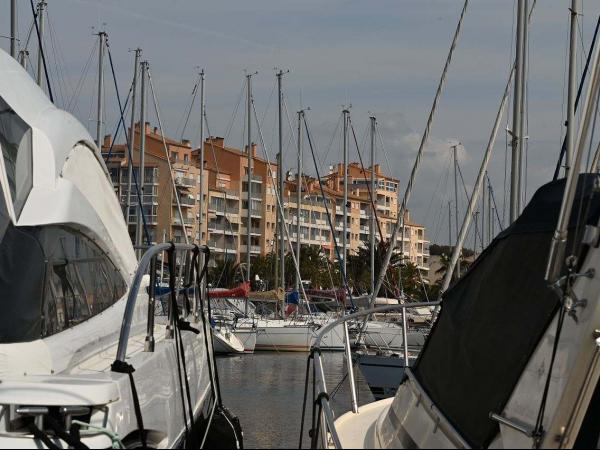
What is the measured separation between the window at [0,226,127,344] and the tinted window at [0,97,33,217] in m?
0.34

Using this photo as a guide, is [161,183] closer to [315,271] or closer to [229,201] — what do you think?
[229,201]

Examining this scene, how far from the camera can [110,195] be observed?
414 inches

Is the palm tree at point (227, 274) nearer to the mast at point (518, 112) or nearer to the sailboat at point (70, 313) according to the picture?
the mast at point (518, 112)

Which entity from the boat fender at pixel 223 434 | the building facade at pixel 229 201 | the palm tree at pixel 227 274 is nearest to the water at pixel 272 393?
the boat fender at pixel 223 434

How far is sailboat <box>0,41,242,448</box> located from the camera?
6.06 m

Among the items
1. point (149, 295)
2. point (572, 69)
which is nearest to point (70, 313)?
point (149, 295)

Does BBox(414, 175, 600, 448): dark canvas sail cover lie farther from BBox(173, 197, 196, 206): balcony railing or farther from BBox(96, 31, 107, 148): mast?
BBox(173, 197, 196, 206): balcony railing

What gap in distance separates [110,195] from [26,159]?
2095 mm

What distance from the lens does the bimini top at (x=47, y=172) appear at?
26.5 feet

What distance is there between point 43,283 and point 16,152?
128 cm

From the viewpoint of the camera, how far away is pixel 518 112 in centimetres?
2070

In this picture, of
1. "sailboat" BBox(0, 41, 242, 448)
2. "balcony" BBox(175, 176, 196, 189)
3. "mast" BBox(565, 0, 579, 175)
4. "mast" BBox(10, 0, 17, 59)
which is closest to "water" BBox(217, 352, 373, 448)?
"mast" BBox(565, 0, 579, 175)

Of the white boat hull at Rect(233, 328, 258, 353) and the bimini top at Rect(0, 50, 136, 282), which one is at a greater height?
the bimini top at Rect(0, 50, 136, 282)


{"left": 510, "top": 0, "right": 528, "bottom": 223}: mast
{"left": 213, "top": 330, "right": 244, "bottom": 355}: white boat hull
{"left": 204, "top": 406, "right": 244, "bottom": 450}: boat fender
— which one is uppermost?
{"left": 510, "top": 0, "right": 528, "bottom": 223}: mast
